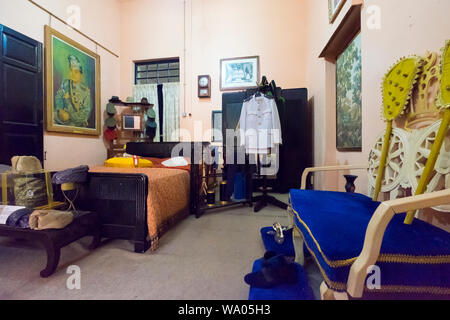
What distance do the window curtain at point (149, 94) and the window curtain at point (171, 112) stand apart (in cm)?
18

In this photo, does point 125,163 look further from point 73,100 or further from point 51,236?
point 73,100

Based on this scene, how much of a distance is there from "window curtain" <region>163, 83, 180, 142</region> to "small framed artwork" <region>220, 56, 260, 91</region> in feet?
3.53

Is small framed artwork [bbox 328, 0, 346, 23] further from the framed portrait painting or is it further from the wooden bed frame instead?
the framed portrait painting

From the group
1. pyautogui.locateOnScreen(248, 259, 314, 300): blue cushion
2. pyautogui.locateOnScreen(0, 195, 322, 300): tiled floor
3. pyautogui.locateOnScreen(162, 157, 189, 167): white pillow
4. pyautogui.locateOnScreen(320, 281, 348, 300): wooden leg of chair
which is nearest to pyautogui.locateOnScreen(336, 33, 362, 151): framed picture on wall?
pyautogui.locateOnScreen(0, 195, 322, 300): tiled floor

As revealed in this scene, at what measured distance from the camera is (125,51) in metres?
4.53

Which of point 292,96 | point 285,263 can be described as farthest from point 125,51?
point 285,263

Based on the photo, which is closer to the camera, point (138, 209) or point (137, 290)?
point (137, 290)

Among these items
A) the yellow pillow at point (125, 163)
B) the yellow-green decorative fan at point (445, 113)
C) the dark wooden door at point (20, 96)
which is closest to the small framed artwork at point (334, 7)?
the yellow-green decorative fan at point (445, 113)

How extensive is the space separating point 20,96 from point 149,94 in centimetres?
222

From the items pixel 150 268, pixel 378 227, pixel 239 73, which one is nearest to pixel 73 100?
pixel 239 73

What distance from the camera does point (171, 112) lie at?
14.2 feet

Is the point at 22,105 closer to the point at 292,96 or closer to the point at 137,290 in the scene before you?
the point at 137,290
